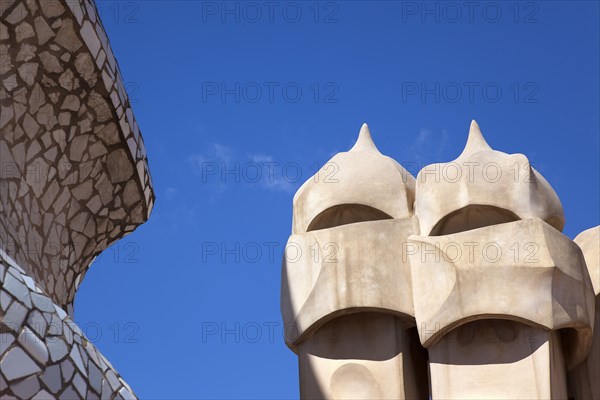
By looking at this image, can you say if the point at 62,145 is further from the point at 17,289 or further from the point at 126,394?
the point at 17,289

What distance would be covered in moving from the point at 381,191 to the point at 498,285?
2678mm

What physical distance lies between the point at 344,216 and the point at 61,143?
8.94 meters

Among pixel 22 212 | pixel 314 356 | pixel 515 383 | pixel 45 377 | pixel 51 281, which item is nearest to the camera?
pixel 45 377

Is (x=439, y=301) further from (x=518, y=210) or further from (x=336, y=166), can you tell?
(x=336, y=166)

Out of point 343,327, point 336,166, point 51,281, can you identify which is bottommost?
point 51,281

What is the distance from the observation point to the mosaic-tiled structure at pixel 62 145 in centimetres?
706

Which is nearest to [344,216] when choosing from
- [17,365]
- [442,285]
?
[442,285]

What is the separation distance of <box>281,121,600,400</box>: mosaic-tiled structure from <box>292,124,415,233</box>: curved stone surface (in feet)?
0.07

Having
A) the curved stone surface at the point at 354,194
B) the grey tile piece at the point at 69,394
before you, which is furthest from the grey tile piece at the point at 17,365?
the curved stone surface at the point at 354,194

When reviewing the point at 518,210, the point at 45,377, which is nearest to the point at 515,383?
the point at 518,210

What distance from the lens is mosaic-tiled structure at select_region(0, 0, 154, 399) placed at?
23.2 ft

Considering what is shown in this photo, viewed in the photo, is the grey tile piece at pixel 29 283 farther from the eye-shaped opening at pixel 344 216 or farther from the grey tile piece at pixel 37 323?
the eye-shaped opening at pixel 344 216

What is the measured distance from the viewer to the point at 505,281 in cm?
1425

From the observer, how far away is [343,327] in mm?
15703
